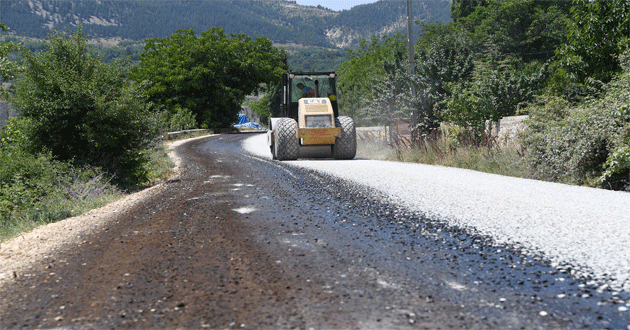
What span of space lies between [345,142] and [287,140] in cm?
189

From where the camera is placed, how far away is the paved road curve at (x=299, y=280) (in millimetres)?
3000

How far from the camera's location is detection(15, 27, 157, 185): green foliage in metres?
10.8

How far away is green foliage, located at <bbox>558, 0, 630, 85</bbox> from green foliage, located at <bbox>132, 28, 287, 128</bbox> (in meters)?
36.4

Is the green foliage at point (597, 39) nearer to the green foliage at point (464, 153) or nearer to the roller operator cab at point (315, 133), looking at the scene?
the green foliage at point (464, 153)

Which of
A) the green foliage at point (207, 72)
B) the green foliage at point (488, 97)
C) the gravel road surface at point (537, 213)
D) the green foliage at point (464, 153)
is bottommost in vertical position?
the gravel road surface at point (537, 213)

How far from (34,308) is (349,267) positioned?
7.79ft

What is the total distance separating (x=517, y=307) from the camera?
312cm

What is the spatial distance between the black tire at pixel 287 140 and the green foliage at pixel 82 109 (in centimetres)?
451

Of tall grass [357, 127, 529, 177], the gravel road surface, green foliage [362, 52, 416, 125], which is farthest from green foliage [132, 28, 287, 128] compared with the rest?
the gravel road surface

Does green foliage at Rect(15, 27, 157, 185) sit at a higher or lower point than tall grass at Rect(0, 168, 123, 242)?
higher

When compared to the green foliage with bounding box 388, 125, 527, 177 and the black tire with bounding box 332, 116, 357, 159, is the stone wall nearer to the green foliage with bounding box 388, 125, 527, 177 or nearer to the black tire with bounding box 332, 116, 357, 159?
the green foliage with bounding box 388, 125, 527, 177

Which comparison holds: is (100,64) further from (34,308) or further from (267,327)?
(267,327)

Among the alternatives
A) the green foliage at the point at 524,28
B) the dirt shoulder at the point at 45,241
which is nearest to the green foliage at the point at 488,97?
the dirt shoulder at the point at 45,241

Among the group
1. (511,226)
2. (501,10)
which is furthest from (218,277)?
(501,10)
